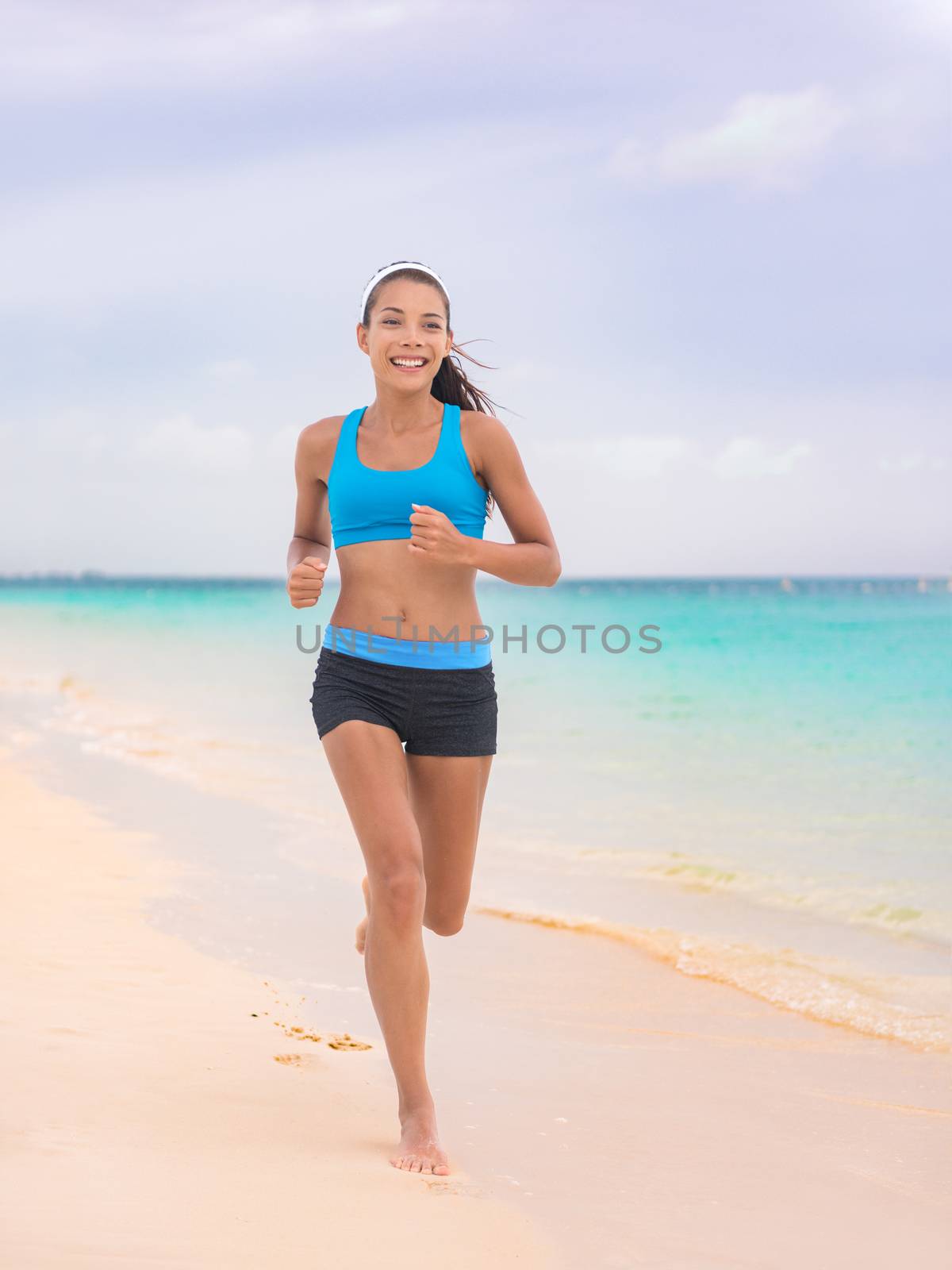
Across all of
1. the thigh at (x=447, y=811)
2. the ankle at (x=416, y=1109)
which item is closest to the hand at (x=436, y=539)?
the thigh at (x=447, y=811)

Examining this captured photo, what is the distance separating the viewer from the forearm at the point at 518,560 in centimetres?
326

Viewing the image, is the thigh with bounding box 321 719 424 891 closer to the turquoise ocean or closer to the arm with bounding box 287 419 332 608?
the arm with bounding box 287 419 332 608

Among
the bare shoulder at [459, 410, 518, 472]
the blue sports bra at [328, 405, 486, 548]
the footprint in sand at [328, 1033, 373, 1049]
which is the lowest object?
the footprint in sand at [328, 1033, 373, 1049]

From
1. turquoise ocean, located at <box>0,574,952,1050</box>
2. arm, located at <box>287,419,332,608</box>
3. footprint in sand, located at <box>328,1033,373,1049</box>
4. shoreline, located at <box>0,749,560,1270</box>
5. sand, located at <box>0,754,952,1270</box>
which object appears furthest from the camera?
turquoise ocean, located at <box>0,574,952,1050</box>

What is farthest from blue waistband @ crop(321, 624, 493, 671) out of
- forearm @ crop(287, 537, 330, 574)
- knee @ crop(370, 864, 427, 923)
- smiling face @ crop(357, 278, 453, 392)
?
smiling face @ crop(357, 278, 453, 392)

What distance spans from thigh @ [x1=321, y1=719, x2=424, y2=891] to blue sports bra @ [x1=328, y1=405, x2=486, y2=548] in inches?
22.2

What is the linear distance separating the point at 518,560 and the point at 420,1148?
4.83ft

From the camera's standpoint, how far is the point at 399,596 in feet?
11.3

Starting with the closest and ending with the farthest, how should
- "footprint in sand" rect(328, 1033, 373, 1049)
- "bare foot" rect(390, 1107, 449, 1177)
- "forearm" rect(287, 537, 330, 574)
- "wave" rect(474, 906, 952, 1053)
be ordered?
1. "bare foot" rect(390, 1107, 449, 1177)
2. "forearm" rect(287, 537, 330, 574)
3. "footprint in sand" rect(328, 1033, 373, 1049)
4. "wave" rect(474, 906, 952, 1053)

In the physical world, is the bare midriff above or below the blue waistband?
above

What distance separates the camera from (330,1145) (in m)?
3.14

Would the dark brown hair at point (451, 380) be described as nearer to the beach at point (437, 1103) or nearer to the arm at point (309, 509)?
the arm at point (309, 509)

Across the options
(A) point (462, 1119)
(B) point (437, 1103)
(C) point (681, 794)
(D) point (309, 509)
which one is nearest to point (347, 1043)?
(B) point (437, 1103)

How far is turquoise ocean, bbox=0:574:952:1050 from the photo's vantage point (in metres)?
6.06
